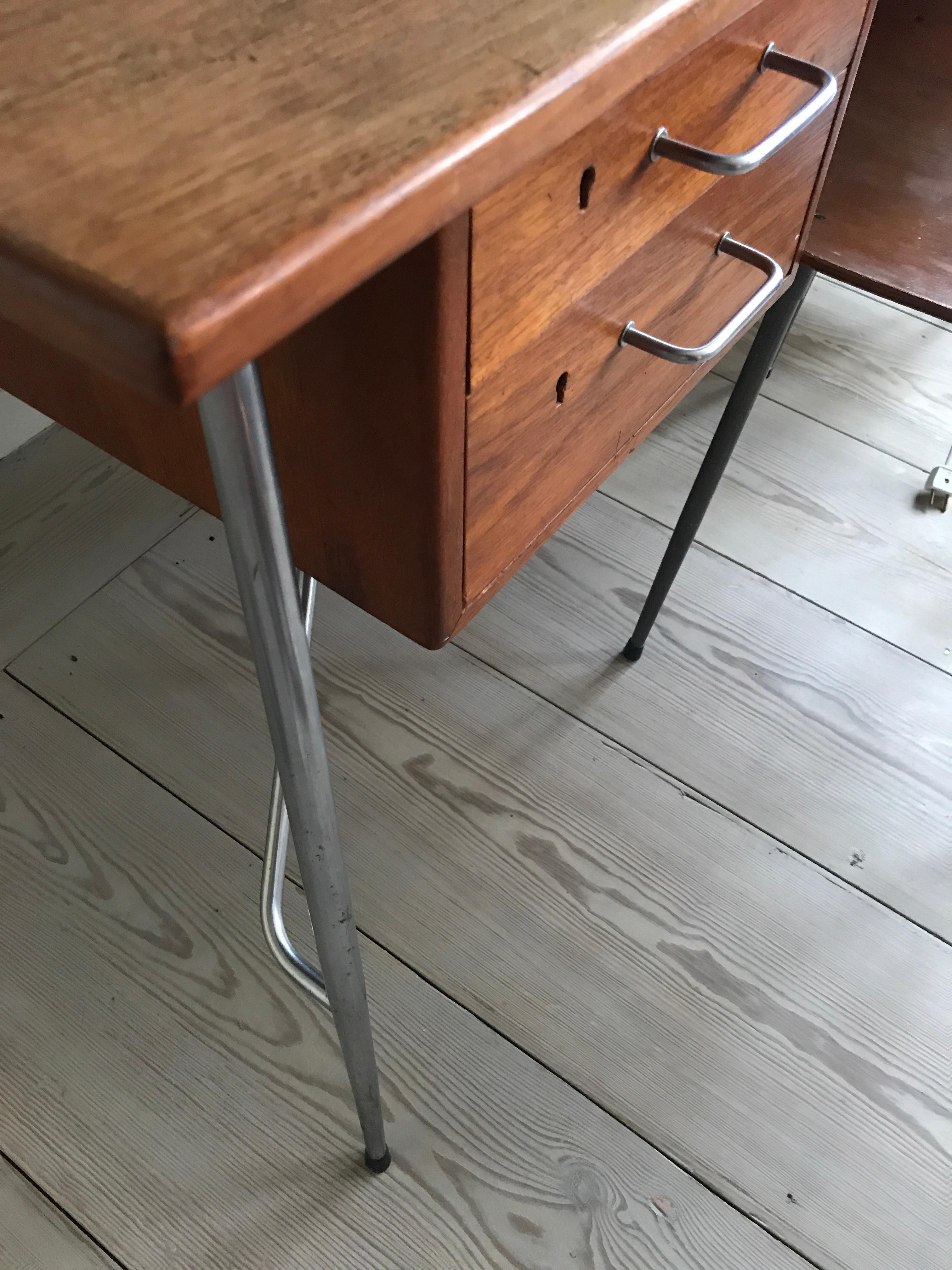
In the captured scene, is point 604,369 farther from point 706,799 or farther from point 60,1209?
point 60,1209

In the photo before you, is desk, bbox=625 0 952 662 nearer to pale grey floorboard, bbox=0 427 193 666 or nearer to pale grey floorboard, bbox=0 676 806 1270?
pale grey floorboard, bbox=0 676 806 1270

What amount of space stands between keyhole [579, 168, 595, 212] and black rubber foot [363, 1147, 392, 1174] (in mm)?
671

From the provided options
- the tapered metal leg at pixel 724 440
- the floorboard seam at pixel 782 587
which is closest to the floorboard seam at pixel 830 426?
the floorboard seam at pixel 782 587

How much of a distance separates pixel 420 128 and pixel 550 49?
7 cm

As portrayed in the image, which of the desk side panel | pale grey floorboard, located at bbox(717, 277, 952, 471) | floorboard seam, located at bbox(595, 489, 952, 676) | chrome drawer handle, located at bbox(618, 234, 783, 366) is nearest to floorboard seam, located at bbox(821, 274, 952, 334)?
pale grey floorboard, located at bbox(717, 277, 952, 471)

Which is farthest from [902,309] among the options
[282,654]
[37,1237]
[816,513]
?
[37,1237]

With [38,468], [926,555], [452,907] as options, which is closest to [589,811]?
[452,907]

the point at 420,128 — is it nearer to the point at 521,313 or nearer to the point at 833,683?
the point at 521,313

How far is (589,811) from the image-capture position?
0.98 meters

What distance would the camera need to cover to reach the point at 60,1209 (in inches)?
29.9

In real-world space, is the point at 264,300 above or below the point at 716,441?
above

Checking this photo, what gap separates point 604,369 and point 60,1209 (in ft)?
2.33

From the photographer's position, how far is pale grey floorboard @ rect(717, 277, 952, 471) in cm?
133

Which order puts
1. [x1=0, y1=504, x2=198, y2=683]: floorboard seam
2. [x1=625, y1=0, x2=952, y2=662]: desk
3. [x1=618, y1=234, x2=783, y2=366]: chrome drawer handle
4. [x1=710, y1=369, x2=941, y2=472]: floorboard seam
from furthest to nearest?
[x1=710, y1=369, x2=941, y2=472]: floorboard seam, [x1=0, y1=504, x2=198, y2=683]: floorboard seam, [x1=625, y1=0, x2=952, y2=662]: desk, [x1=618, y1=234, x2=783, y2=366]: chrome drawer handle
